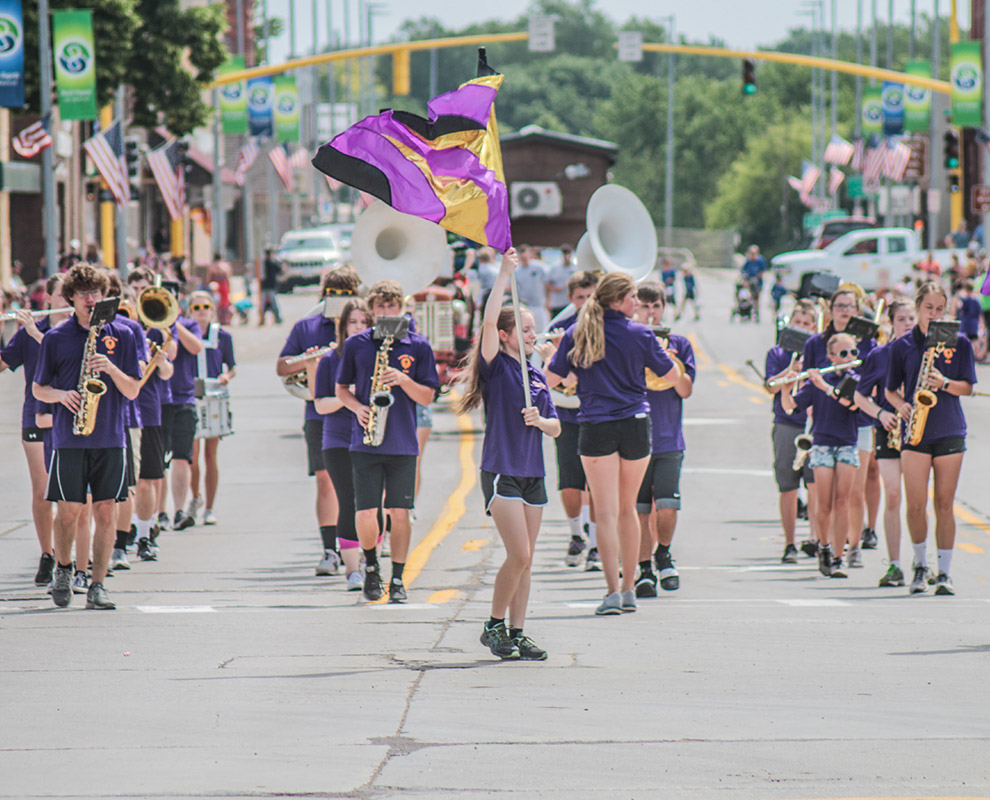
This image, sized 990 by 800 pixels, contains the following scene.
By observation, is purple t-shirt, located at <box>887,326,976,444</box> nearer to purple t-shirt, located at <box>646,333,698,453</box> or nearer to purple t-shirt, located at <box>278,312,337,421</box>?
purple t-shirt, located at <box>646,333,698,453</box>

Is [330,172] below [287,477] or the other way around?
the other way around

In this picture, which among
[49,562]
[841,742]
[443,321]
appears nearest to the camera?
[841,742]

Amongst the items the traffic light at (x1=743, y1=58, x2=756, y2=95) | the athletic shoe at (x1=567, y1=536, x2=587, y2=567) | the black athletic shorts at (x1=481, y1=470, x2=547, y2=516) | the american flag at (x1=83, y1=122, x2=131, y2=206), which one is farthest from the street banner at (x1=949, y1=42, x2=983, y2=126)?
the black athletic shorts at (x1=481, y1=470, x2=547, y2=516)

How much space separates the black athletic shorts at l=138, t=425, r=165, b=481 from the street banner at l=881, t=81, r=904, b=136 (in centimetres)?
4498

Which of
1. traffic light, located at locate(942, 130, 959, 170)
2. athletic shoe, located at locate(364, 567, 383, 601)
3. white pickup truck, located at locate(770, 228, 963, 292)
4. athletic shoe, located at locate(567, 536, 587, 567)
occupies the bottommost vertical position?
athletic shoe, located at locate(567, 536, 587, 567)

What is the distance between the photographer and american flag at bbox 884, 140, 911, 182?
52.2 metres

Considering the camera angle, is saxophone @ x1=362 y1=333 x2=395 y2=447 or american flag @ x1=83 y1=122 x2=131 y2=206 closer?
saxophone @ x1=362 y1=333 x2=395 y2=447

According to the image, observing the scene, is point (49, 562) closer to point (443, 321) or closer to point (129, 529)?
point (129, 529)

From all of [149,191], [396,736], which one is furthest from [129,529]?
[149,191]

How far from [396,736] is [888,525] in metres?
5.56

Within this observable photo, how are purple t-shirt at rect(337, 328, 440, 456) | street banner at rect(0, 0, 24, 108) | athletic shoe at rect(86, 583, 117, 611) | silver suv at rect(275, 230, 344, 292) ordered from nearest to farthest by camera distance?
athletic shoe at rect(86, 583, 117, 611)
purple t-shirt at rect(337, 328, 440, 456)
street banner at rect(0, 0, 24, 108)
silver suv at rect(275, 230, 344, 292)

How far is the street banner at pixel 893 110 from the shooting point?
5459 centimetres

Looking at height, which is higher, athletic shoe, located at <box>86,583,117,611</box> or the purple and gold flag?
the purple and gold flag

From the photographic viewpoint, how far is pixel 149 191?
204 feet
